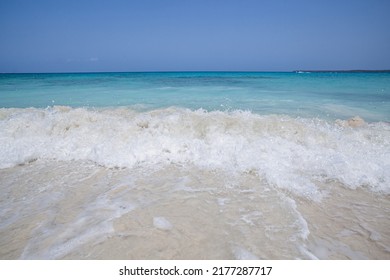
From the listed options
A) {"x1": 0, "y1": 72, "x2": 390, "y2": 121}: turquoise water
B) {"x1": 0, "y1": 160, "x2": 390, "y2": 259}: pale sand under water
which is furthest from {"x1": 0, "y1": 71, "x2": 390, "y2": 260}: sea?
{"x1": 0, "y1": 72, "x2": 390, "y2": 121}: turquoise water

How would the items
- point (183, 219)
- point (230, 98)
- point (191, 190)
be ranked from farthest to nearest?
point (230, 98)
point (191, 190)
point (183, 219)

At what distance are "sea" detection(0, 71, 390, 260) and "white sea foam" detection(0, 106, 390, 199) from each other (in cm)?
3

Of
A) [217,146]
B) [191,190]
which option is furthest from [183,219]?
[217,146]

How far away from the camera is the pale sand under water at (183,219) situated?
89.8 inches

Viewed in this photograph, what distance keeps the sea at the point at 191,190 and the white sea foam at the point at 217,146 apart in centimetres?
3

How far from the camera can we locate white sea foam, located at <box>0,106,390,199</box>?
3.85 m

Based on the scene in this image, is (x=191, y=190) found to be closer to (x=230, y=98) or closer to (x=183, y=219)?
(x=183, y=219)

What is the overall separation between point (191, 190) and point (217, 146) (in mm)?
1753

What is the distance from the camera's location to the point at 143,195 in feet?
10.6

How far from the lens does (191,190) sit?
11.0 feet

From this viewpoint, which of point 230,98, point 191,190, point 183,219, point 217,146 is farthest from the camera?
point 230,98

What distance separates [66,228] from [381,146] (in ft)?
18.8

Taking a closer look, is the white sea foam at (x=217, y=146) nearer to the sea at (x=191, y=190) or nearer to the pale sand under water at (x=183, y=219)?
the sea at (x=191, y=190)

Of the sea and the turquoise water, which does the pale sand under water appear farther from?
the turquoise water
